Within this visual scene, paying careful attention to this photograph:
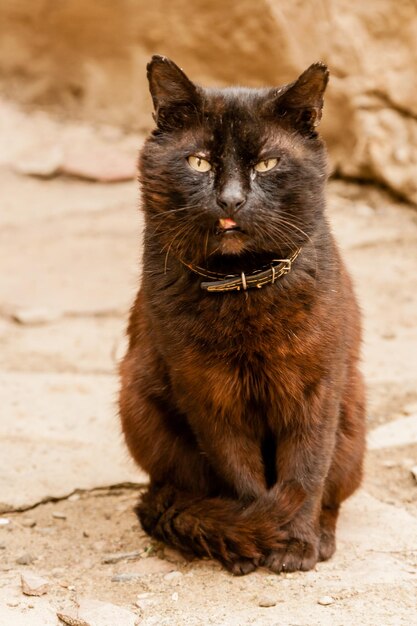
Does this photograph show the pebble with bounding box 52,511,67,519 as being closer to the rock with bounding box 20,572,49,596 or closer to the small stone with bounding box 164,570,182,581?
the rock with bounding box 20,572,49,596

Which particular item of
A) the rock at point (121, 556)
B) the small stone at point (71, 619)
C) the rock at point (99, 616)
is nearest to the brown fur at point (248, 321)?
the rock at point (121, 556)

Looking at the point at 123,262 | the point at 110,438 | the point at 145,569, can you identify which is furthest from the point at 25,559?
the point at 123,262

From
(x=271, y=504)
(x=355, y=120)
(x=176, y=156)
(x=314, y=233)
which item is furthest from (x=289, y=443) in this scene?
(x=355, y=120)

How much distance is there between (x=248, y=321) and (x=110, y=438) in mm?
1288

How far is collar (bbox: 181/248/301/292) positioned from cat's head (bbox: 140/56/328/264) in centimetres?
3

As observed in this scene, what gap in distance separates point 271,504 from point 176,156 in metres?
0.98

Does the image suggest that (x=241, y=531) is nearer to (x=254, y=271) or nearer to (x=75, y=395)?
(x=254, y=271)

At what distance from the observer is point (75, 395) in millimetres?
4090

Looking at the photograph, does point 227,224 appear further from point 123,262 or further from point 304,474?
point 123,262

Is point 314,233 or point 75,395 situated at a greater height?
point 314,233

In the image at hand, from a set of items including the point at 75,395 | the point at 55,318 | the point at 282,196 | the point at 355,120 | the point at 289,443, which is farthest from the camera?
the point at 355,120

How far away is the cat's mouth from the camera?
2570mm

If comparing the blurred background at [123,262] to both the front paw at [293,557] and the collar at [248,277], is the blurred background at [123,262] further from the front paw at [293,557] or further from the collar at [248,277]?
the collar at [248,277]

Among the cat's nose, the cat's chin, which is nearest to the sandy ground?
the cat's chin
